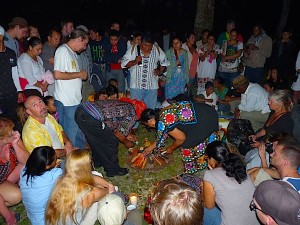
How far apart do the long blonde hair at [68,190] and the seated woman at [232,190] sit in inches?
50.1

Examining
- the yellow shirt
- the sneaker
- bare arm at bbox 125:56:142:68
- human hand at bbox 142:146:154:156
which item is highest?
bare arm at bbox 125:56:142:68

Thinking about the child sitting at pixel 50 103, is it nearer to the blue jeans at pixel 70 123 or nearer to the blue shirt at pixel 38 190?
the blue jeans at pixel 70 123

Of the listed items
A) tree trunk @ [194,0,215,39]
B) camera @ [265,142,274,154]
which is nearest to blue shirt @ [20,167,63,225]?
camera @ [265,142,274,154]

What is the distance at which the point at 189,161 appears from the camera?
477 centimetres

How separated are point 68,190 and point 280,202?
1.89m

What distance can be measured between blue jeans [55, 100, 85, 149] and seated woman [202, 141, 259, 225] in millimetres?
2687

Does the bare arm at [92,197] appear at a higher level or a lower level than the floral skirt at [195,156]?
higher

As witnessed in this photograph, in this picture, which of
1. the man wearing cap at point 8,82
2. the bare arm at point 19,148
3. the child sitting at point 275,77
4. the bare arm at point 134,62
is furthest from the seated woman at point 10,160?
the child sitting at point 275,77

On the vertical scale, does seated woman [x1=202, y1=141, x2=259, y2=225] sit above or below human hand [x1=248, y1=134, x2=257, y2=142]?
above

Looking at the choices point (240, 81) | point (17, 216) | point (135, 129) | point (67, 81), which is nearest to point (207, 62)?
point (240, 81)

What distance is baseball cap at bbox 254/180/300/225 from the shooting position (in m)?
2.20

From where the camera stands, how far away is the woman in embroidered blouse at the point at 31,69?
16.9 feet

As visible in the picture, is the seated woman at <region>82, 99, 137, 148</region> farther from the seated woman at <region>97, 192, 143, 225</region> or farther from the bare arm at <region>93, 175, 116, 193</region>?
the seated woman at <region>97, 192, 143, 225</region>

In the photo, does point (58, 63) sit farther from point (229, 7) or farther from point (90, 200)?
point (229, 7)
